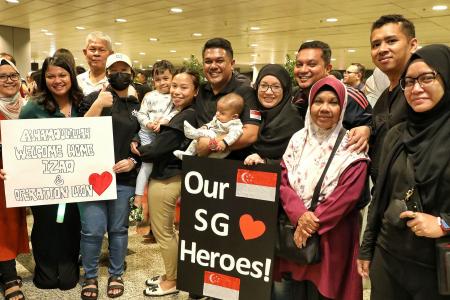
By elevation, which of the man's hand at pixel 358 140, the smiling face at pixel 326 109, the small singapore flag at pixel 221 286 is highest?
the smiling face at pixel 326 109

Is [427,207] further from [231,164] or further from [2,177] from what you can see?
[2,177]

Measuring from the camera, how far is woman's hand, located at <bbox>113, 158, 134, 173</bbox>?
2621 mm

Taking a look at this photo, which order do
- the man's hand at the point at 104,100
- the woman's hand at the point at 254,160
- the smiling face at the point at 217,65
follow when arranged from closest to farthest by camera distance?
the woman's hand at the point at 254,160 < the smiling face at the point at 217,65 < the man's hand at the point at 104,100

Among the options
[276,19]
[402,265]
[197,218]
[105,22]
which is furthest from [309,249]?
[105,22]

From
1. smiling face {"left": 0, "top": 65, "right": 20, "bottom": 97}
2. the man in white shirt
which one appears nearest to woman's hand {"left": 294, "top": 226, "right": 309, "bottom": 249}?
the man in white shirt

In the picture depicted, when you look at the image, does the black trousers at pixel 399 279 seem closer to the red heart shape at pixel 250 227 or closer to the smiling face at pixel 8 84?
the red heart shape at pixel 250 227

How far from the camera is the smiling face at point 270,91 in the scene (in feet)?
7.14

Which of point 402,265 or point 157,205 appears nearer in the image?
point 402,265

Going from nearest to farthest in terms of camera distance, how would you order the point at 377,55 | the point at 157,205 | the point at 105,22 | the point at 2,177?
the point at 377,55 < the point at 2,177 < the point at 157,205 < the point at 105,22

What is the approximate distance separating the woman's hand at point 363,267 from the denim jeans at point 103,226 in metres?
1.63

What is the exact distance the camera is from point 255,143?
2.26 meters

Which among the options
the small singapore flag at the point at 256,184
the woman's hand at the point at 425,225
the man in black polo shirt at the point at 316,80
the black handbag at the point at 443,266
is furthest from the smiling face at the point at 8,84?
the black handbag at the point at 443,266

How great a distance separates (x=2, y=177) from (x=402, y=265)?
2346 millimetres

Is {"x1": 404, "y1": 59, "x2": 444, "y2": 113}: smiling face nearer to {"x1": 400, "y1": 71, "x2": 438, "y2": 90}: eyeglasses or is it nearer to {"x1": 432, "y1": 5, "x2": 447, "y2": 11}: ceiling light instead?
{"x1": 400, "y1": 71, "x2": 438, "y2": 90}: eyeglasses
